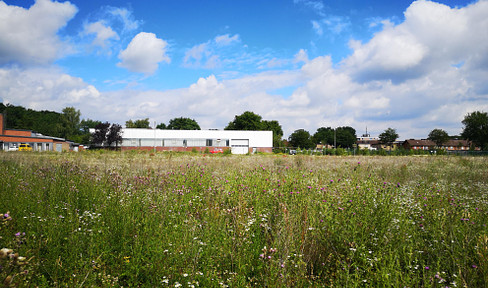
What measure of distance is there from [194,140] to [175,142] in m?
3.87

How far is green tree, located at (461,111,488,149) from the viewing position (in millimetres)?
62438

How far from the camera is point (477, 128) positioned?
63438mm

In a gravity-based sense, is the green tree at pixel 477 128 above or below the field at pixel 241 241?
above

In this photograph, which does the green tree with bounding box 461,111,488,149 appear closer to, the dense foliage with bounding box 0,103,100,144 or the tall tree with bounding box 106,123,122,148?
the tall tree with bounding box 106,123,122,148

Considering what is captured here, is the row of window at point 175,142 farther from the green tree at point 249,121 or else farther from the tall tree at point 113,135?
the green tree at point 249,121

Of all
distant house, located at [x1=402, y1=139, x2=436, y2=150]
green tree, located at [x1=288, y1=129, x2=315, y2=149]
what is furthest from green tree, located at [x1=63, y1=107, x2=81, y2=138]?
distant house, located at [x1=402, y1=139, x2=436, y2=150]

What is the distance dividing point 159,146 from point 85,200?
49.5 metres

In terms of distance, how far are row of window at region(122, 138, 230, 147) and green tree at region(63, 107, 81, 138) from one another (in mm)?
50367

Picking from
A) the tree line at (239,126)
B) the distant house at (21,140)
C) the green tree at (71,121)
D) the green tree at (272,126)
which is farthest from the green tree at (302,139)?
the green tree at (71,121)

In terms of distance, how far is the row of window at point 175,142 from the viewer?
171 feet

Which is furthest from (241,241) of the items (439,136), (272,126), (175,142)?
(439,136)

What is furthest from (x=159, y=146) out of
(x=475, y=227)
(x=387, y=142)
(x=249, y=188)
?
(x=387, y=142)

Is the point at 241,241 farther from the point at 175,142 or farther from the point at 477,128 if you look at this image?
the point at 477,128

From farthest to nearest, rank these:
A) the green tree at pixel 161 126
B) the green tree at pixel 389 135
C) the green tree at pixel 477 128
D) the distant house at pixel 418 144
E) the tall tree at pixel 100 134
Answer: the green tree at pixel 161 126, the distant house at pixel 418 144, the green tree at pixel 389 135, the green tree at pixel 477 128, the tall tree at pixel 100 134
